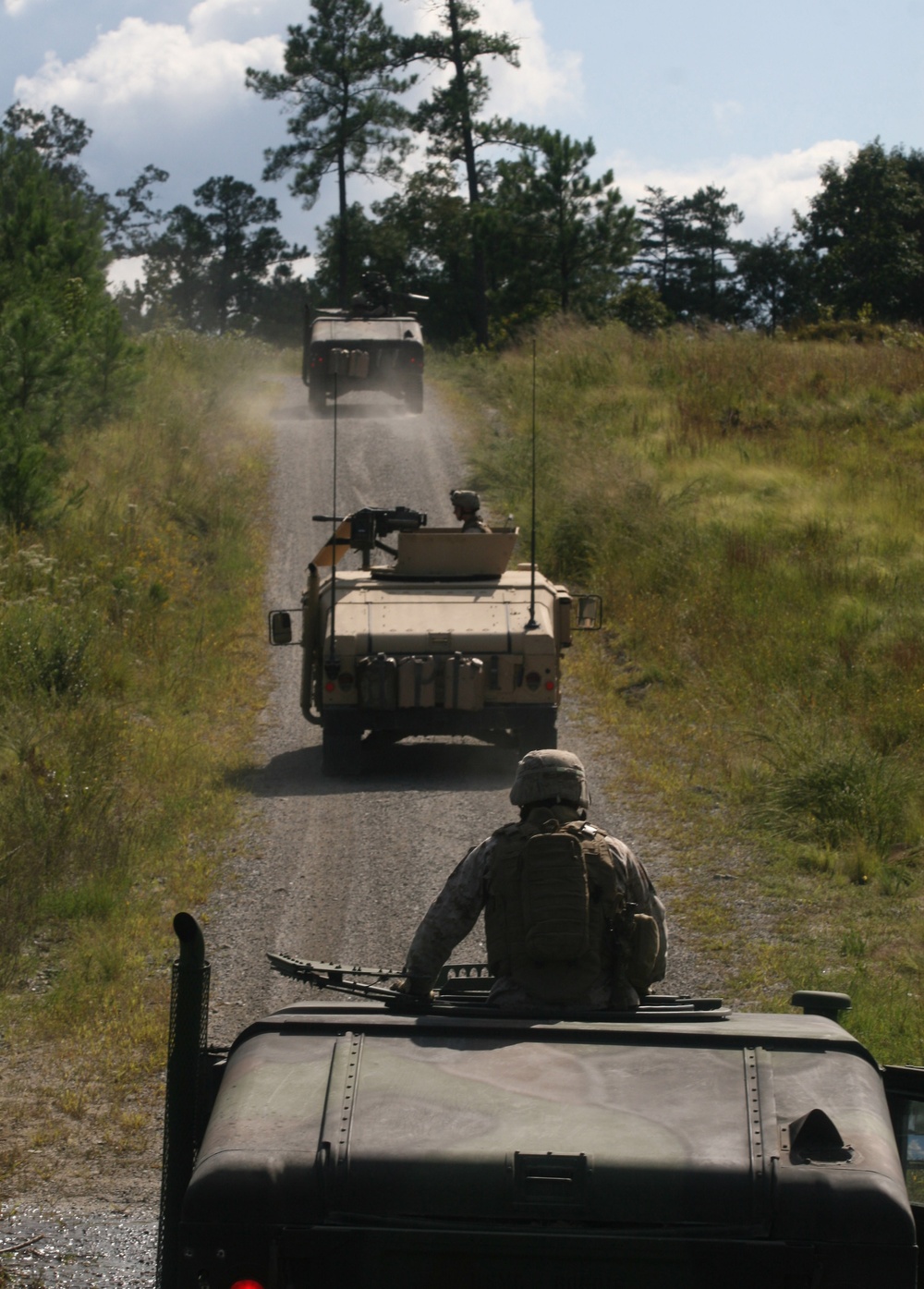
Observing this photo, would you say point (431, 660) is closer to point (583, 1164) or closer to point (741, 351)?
point (583, 1164)

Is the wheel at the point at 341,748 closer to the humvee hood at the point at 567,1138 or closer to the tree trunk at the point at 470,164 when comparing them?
the humvee hood at the point at 567,1138

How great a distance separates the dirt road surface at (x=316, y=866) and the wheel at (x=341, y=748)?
0.13m

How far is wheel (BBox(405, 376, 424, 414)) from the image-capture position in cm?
2627

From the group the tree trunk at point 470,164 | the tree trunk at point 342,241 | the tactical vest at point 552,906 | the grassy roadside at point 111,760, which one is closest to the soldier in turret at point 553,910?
the tactical vest at point 552,906

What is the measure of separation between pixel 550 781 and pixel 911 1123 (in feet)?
4.07

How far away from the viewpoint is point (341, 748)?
1133 cm

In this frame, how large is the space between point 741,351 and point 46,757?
1827 centimetres

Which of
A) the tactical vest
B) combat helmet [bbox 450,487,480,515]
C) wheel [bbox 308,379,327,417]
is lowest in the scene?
the tactical vest

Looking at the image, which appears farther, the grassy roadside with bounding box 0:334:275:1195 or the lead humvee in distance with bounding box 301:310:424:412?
the lead humvee in distance with bounding box 301:310:424:412

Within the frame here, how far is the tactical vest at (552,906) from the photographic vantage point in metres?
3.78

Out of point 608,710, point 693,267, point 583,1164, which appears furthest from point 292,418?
point 693,267

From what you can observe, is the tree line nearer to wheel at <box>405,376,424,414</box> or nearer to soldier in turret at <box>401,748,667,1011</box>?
wheel at <box>405,376,424,414</box>

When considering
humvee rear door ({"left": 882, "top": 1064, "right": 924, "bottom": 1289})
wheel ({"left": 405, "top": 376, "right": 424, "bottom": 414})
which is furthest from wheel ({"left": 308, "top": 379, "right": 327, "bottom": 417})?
humvee rear door ({"left": 882, "top": 1064, "right": 924, "bottom": 1289})

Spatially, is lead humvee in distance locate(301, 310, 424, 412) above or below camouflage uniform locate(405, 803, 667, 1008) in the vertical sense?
above
